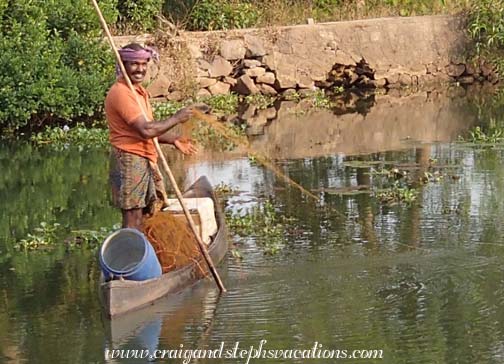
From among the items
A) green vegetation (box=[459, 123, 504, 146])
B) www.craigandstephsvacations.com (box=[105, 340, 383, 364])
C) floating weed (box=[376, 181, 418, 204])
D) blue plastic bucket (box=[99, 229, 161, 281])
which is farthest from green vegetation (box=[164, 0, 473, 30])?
www.craigandstephsvacations.com (box=[105, 340, 383, 364])

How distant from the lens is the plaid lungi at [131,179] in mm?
8367

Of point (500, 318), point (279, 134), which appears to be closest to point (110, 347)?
point (500, 318)

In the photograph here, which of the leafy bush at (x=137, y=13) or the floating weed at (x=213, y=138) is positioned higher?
the leafy bush at (x=137, y=13)

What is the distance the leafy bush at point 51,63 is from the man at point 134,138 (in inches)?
327

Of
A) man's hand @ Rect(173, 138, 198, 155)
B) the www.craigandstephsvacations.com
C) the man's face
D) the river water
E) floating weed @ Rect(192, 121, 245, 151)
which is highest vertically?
the man's face

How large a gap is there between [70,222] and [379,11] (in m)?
14.6

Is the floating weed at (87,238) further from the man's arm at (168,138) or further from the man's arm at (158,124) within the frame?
the man's arm at (158,124)

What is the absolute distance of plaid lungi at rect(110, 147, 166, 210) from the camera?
837 centimetres

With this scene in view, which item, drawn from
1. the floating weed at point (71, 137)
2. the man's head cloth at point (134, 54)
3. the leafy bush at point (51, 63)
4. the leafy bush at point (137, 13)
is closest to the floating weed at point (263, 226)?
the man's head cloth at point (134, 54)

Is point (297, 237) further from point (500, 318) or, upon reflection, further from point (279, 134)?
point (279, 134)

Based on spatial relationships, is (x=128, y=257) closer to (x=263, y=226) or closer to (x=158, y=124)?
(x=158, y=124)

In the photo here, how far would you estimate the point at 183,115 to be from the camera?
8.07 meters

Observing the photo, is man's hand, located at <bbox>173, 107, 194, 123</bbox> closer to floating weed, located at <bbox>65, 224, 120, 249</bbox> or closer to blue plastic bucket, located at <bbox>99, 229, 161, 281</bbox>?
blue plastic bucket, located at <bbox>99, 229, 161, 281</bbox>

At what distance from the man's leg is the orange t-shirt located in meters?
0.39
